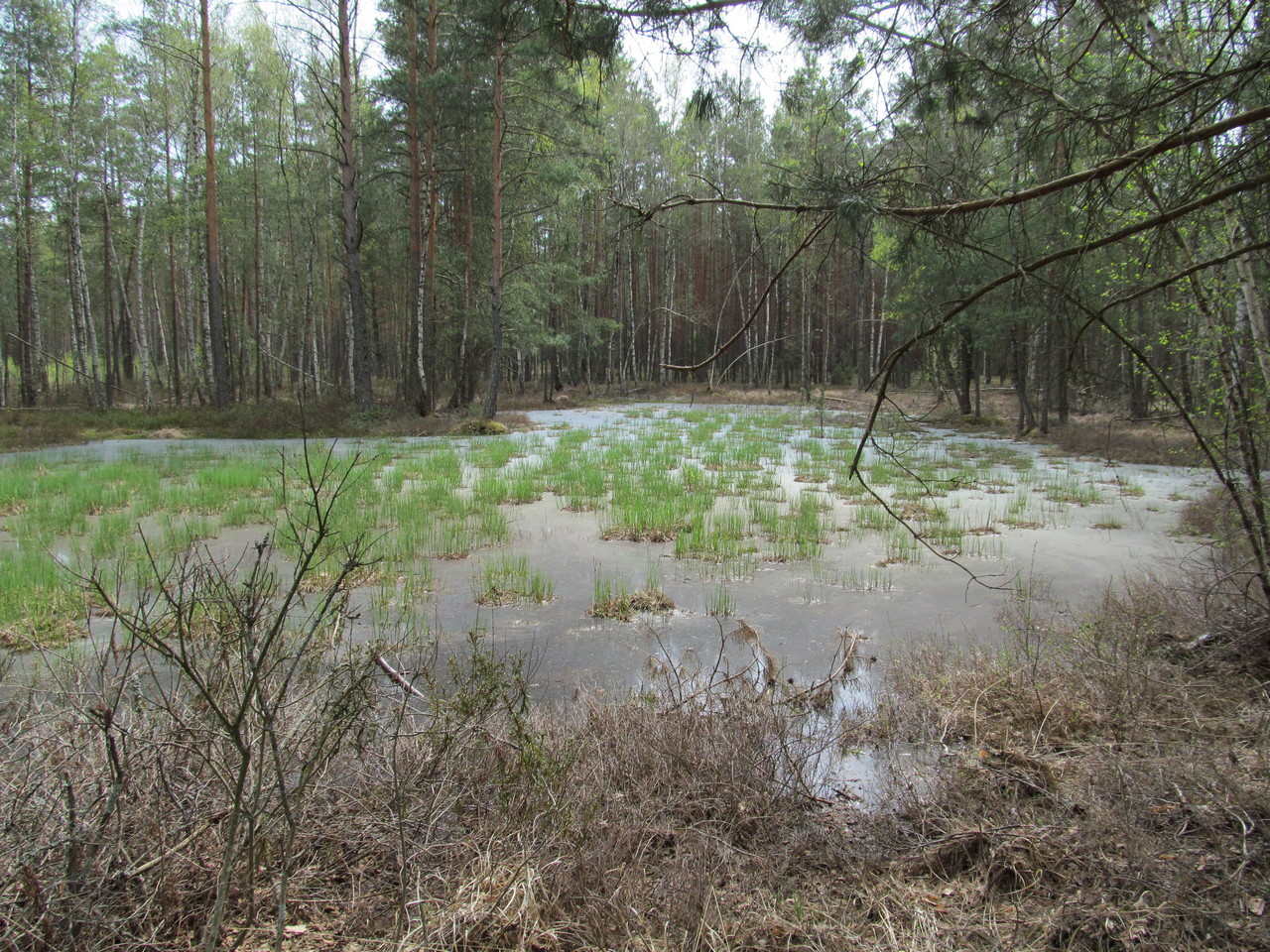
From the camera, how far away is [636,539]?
24.2ft

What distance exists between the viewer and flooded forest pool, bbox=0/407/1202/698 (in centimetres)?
472

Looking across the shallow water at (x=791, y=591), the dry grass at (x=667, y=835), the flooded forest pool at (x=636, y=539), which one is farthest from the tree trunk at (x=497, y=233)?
the dry grass at (x=667, y=835)

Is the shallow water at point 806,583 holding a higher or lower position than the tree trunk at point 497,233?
lower

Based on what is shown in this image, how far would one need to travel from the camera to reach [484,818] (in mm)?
2303

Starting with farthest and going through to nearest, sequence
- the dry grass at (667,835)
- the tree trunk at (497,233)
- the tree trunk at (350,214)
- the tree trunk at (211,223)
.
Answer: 1. the tree trunk at (211,223)
2. the tree trunk at (497,233)
3. the tree trunk at (350,214)
4. the dry grass at (667,835)

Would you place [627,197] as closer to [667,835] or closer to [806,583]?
[667,835]

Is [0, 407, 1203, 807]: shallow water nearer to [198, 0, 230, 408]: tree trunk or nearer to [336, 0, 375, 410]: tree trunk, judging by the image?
[336, 0, 375, 410]: tree trunk

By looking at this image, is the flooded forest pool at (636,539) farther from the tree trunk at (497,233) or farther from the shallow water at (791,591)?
the tree trunk at (497,233)

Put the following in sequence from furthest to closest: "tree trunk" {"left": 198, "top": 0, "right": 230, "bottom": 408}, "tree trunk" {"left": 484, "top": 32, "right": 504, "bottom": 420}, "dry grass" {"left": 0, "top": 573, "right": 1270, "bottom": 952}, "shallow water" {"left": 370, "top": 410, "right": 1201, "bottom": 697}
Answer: "tree trunk" {"left": 198, "top": 0, "right": 230, "bottom": 408} → "tree trunk" {"left": 484, "top": 32, "right": 504, "bottom": 420} → "shallow water" {"left": 370, "top": 410, "right": 1201, "bottom": 697} → "dry grass" {"left": 0, "top": 573, "right": 1270, "bottom": 952}

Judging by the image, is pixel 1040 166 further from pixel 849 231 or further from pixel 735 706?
pixel 735 706

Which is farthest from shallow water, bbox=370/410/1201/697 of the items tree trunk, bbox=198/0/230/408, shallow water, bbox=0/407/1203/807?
tree trunk, bbox=198/0/230/408

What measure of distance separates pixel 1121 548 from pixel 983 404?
799 inches

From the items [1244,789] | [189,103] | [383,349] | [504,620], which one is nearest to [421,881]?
[1244,789]

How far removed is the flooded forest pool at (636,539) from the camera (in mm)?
4723
